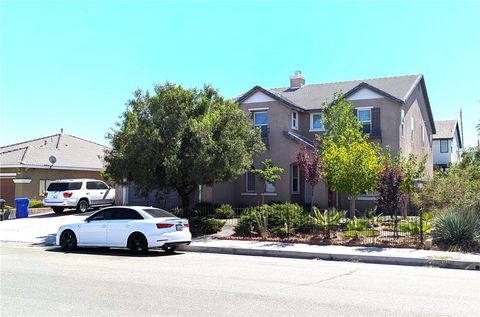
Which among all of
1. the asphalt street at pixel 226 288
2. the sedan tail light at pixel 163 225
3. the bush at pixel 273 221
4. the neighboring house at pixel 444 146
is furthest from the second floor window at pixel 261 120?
the neighboring house at pixel 444 146

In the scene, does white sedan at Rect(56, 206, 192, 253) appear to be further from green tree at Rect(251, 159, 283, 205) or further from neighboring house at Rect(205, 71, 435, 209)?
neighboring house at Rect(205, 71, 435, 209)

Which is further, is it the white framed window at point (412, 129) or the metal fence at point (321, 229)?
the white framed window at point (412, 129)

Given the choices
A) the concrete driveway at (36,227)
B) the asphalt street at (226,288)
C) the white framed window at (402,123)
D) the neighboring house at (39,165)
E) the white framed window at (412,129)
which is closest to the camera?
the asphalt street at (226,288)

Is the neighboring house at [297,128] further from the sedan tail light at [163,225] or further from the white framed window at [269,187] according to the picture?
the sedan tail light at [163,225]

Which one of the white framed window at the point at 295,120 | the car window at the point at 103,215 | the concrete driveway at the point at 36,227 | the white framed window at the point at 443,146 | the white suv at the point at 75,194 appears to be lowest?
the concrete driveway at the point at 36,227

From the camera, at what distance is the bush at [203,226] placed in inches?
748

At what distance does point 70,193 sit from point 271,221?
13816 mm

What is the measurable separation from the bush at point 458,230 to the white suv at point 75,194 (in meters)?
19.4

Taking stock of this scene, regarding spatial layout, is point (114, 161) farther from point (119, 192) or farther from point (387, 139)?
point (387, 139)

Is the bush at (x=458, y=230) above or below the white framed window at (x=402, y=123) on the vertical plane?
below

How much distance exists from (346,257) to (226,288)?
5949 millimetres

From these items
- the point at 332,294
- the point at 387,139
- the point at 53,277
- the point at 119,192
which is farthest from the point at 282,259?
the point at 119,192

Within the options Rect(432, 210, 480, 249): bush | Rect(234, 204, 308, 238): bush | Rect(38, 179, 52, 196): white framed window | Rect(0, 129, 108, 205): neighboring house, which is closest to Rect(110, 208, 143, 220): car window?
Rect(234, 204, 308, 238): bush

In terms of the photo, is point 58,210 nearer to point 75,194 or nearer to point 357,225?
point 75,194
